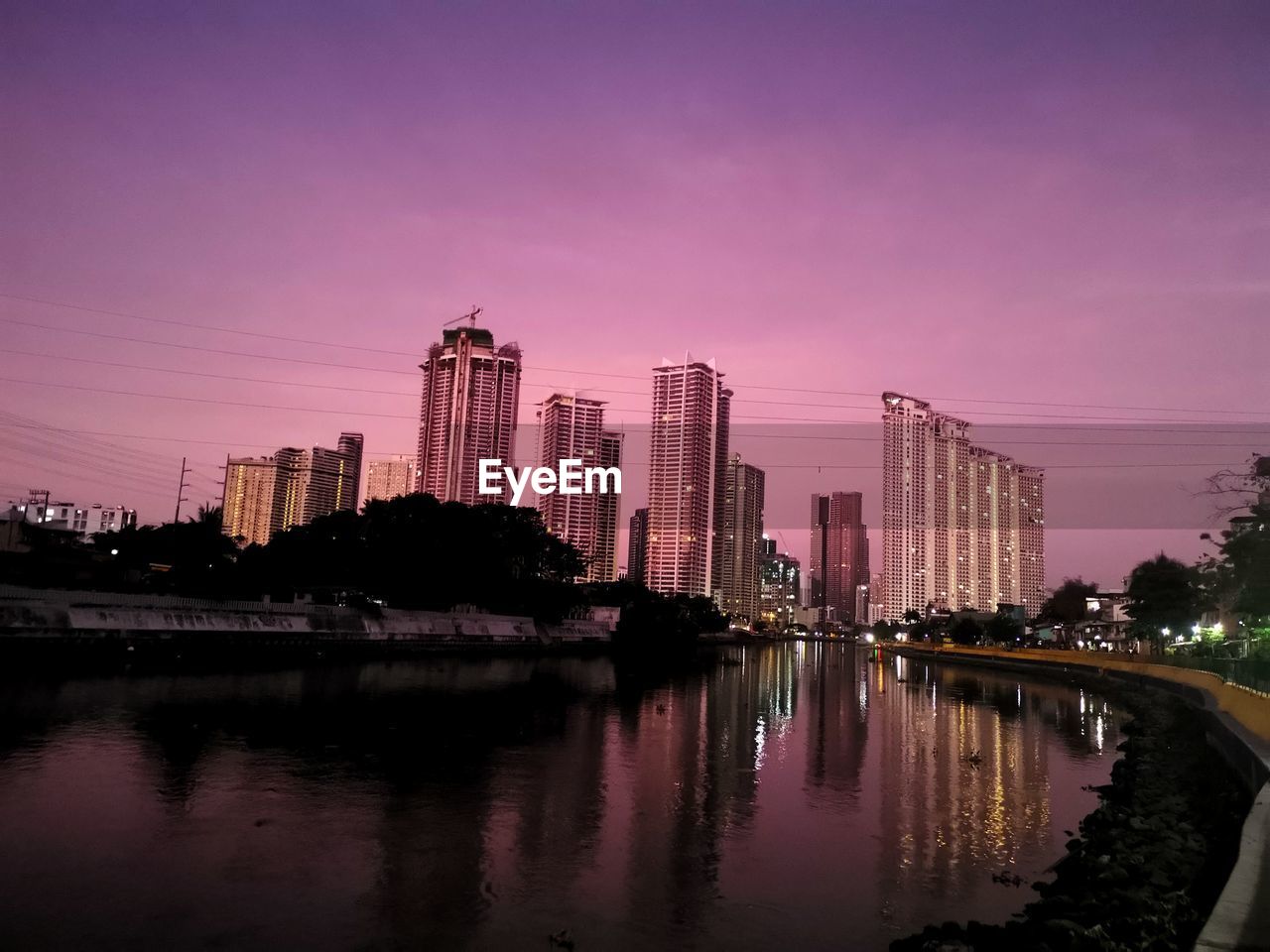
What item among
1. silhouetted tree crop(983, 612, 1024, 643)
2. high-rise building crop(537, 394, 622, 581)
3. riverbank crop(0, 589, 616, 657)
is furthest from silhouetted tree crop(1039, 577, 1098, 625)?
riverbank crop(0, 589, 616, 657)

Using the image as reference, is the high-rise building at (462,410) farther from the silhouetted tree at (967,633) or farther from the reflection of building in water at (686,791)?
the reflection of building in water at (686,791)

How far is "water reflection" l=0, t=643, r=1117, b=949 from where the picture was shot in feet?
34.6

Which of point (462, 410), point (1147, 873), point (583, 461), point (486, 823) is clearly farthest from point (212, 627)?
point (462, 410)

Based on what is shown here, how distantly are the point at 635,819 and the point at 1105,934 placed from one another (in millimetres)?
8347

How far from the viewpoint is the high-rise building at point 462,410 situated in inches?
6019

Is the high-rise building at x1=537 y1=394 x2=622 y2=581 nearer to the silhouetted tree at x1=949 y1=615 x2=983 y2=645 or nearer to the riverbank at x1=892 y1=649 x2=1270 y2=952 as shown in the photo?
the silhouetted tree at x1=949 y1=615 x2=983 y2=645

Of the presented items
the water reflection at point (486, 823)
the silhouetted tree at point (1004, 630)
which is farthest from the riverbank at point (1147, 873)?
the silhouetted tree at point (1004, 630)

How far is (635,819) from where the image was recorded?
15.9 m

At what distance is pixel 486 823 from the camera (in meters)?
14.9

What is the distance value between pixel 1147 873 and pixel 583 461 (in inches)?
5141

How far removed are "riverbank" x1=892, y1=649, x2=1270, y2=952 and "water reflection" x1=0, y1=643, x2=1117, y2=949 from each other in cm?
92

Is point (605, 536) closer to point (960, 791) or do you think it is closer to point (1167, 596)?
point (1167, 596)

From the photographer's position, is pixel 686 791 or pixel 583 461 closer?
pixel 686 791

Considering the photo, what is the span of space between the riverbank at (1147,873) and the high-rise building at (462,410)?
134 meters
